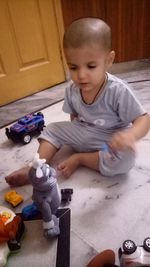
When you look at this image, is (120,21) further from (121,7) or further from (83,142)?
(83,142)

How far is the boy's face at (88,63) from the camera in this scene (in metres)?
0.59

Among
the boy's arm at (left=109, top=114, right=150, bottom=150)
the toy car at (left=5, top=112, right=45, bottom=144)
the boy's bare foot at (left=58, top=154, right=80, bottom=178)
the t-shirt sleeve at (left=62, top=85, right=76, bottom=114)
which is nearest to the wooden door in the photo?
the toy car at (left=5, top=112, right=45, bottom=144)

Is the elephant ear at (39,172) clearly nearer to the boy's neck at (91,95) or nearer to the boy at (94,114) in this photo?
Answer: the boy at (94,114)

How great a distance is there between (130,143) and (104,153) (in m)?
0.18

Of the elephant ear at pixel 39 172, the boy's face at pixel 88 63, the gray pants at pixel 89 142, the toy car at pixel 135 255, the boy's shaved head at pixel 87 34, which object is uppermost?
the boy's shaved head at pixel 87 34

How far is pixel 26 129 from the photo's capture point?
0.94 metres

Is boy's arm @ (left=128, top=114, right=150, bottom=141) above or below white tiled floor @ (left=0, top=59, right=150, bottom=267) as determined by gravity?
above

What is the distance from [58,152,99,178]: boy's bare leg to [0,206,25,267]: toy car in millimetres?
233

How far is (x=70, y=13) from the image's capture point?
5.02ft

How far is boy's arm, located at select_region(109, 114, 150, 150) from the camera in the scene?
1.76ft

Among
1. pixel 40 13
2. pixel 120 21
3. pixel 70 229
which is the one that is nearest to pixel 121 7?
pixel 120 21

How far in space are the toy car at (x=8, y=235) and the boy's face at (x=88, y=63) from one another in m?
0.36

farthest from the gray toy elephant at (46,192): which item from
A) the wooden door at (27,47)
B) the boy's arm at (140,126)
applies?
the wooden door at (27,47)

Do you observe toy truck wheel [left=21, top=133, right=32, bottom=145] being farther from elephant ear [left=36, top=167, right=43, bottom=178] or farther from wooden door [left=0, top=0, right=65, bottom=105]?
wooden door [left=0, top=0, right=65, bottom=105]
